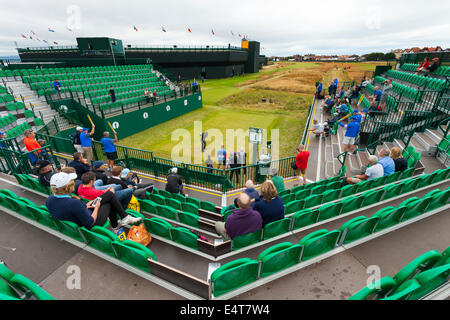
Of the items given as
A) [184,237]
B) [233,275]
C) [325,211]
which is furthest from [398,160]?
[184,237]

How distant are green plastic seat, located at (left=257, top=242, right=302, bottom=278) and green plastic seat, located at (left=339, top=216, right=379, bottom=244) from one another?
1.06 meters

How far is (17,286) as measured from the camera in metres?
2.64

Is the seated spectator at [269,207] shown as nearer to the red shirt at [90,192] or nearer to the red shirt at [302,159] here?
the red shirt at [90,192]

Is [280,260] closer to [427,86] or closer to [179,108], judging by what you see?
[427,86]

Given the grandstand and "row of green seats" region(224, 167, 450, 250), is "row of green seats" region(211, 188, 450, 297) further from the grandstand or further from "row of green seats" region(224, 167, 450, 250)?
"row of green seats" region(224, 167, 450, 250)

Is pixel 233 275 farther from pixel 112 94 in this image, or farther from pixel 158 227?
pixel 112 94

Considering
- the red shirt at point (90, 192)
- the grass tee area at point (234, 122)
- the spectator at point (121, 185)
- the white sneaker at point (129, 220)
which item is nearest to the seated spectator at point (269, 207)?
the white sneaker at point (129, 220)

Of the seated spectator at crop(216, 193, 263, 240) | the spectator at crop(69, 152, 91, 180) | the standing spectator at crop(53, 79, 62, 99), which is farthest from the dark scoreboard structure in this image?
the seated spectator at crop(216, 193, 263, 240)

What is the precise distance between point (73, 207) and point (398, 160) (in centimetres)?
815

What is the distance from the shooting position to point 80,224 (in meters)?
3.62

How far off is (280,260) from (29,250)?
468 centimetres

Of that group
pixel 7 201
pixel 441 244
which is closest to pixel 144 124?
pixel 7 201

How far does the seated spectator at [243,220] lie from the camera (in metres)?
3.45
